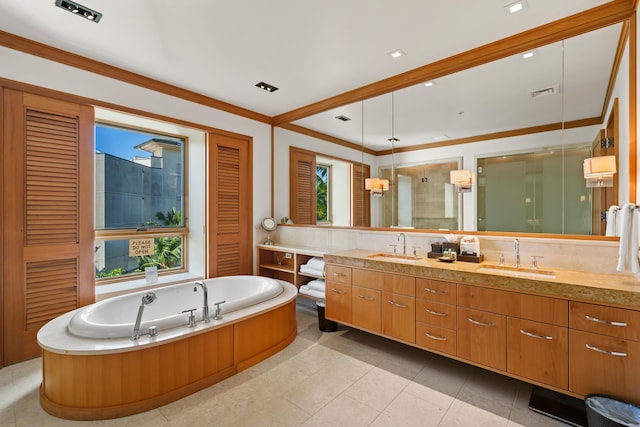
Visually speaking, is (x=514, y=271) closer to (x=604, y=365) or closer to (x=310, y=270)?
(x=604, y=365)

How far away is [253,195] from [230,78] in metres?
1.59

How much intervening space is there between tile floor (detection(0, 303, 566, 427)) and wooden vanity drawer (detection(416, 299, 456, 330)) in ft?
1.44

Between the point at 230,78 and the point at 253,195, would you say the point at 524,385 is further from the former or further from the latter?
the point at 230,78

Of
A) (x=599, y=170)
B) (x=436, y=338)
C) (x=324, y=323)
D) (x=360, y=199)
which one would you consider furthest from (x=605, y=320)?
(x=360, y=199)

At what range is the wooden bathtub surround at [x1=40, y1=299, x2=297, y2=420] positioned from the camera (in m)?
1.77

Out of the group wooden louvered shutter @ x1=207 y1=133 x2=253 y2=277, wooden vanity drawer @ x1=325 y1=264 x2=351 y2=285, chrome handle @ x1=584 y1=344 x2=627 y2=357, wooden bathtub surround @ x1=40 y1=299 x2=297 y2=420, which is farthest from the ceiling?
wooden bathtub surround @ x1=40 y1=299 x2=297 y2=420

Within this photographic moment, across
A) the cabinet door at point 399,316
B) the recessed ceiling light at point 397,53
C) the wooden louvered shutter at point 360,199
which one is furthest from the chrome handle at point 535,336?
the recessed ceiling light at point 397,53

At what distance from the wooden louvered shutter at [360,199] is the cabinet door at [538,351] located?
183 cm

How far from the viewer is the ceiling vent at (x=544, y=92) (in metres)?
2.33

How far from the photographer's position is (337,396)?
2.01 m

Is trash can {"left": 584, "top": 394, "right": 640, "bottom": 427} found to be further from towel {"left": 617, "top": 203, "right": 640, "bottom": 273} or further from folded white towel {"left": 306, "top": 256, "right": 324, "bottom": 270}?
folded white towel {"left": 306, "top": 256, "right": 324, "bottom": 270}

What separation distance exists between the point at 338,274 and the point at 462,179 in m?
1.53

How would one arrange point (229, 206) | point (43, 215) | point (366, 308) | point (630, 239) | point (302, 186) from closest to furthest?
point (630, 239) → point (43, 215) → point (366, 308) → point (229, 206) → point (302, 186)

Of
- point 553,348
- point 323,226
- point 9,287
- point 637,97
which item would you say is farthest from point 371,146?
point 9,287
